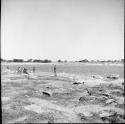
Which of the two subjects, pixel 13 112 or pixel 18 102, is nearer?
pixel 13 112

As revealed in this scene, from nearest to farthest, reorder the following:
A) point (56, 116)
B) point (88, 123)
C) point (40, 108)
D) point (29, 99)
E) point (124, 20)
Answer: point (124, 20)
point (88, 123)
point (56, 116)
point (40, 108)
point (29, 99)

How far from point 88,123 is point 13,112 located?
3135 millimetres

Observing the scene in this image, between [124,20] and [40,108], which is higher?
[124,20]

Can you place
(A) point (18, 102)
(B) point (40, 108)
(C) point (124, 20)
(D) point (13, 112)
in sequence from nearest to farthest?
1. (C) point (124, 20)
2. (D) point (13, 112)
3. (B) point (40, 108)
4. (A) point (18, 102)

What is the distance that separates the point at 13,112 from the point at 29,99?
2.11 metres

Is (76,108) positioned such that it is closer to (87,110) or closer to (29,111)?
(87,110)

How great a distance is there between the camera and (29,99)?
333 inches

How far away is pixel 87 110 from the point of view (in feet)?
22.0

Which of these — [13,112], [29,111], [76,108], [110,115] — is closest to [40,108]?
[29,111]

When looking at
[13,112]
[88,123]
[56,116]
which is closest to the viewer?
[88,123]

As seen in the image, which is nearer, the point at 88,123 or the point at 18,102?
the point at 88,123

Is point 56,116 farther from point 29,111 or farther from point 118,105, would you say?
point 118,105

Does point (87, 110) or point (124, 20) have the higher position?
point (124, 20)

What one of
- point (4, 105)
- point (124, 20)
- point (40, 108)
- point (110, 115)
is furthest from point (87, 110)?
point (124, 20)
